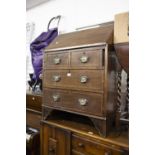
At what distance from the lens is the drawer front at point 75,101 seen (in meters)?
1.58

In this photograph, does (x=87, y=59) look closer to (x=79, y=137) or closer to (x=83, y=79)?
(x=83, y=79)

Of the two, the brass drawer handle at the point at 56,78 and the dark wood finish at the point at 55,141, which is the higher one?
the brass drawer handle at the point at 56,78

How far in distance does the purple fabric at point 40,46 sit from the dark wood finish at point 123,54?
1334 mm

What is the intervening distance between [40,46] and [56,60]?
2.90 ft

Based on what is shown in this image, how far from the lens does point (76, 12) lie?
252 centimetres

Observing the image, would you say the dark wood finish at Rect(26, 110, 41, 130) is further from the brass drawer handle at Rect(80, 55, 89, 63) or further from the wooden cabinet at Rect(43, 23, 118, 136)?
the brass drawer handle at Rect(80, 55, 89, 63)

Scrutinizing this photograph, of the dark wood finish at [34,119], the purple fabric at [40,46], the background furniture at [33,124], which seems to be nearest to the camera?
the background furniture at [33,124]

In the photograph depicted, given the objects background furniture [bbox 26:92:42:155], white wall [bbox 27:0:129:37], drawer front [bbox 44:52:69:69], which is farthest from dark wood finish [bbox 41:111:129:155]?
white wall [bbox 27:0:129:37]

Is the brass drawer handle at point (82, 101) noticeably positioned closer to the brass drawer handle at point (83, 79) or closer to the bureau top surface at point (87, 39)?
the brass drawer handle at point (83, 79)

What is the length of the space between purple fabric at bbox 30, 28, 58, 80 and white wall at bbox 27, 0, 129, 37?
0.16 metres

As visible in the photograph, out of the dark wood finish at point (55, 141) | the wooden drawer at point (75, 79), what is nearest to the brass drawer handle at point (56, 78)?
the wooden drawer at point (75, 79)

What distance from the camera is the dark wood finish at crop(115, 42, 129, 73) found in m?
1.48
